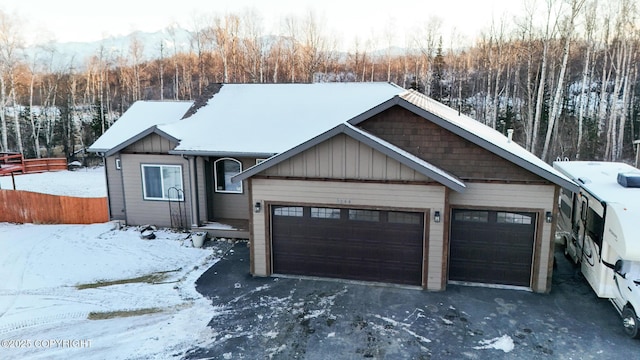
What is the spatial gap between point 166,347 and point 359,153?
17.7ft

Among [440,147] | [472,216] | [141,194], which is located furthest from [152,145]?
[472,216]

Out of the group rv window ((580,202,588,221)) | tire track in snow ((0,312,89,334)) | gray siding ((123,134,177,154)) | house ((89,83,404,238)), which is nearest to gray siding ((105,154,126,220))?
house ((89,83,404,238))

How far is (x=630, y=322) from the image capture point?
7516mm

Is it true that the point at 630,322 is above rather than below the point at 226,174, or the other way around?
below

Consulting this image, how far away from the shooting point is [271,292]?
31.2ft

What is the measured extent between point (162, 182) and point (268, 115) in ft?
14.0

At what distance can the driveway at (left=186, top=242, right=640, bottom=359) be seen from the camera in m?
7.20

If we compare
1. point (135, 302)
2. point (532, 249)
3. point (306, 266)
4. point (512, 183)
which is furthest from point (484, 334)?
point (135, 302)

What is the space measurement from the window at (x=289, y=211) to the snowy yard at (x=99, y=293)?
2.57 metres

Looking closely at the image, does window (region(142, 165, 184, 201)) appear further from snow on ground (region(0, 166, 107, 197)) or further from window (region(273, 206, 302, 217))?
snow on ground (region(0, 166, 107, 197))

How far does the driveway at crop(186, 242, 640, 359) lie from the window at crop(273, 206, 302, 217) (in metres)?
1.59

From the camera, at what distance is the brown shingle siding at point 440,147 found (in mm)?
9234

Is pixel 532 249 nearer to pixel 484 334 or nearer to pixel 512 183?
pixel 512 183

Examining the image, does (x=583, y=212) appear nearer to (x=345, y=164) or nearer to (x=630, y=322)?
(x=630, y=322)
